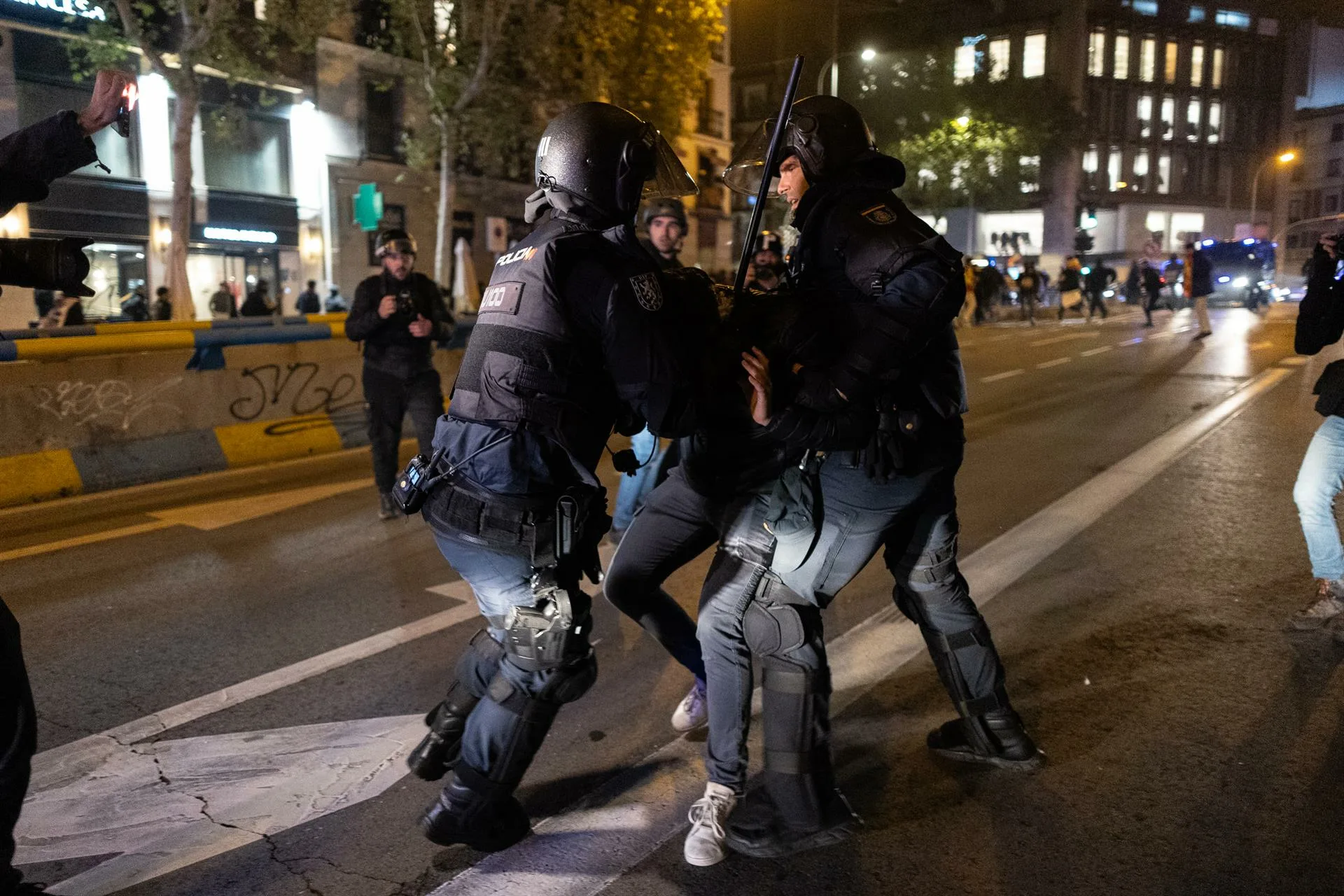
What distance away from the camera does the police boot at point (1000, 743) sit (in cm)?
314

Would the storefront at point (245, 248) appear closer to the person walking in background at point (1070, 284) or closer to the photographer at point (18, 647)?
the person walking in background at point (1070, 284)

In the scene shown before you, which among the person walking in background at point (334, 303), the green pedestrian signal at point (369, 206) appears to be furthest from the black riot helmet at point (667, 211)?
the person walking in background at point (334, 303)

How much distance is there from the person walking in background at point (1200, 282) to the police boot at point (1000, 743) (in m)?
19.5

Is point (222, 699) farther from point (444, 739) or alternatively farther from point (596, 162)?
point (596, 162)

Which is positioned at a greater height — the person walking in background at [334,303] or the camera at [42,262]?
the camera at [42,262]

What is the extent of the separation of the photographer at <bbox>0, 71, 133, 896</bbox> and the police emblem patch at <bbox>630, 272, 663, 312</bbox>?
1268 millimetres

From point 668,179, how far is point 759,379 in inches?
27.1

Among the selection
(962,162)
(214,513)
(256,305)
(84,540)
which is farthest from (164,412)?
(962,162)

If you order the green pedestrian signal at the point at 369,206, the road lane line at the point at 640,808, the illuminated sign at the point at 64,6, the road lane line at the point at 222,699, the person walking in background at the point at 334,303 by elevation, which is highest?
the illuminated sign at the point at 64,6

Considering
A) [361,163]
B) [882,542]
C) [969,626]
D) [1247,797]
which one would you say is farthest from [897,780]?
[361,163]

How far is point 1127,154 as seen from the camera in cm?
5944

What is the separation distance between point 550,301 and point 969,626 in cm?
156

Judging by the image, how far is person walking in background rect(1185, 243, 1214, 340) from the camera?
20125 millimetres

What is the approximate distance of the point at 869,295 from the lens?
265 cm
